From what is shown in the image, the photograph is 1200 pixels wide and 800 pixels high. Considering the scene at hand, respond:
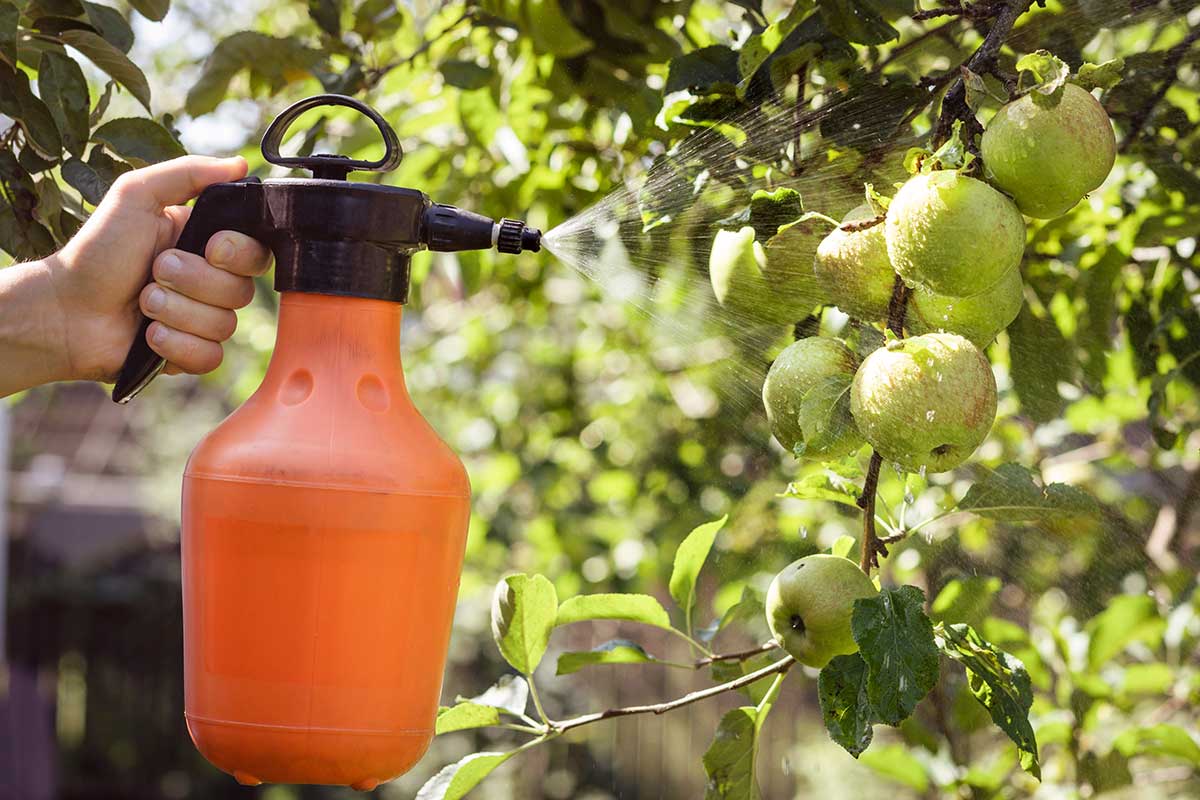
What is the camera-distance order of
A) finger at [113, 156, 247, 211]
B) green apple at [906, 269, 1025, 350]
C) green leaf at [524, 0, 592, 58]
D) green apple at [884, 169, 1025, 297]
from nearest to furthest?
green apple at [884, 169, 1025, 297]
green apple at [906, 269, 1025, 350]
finger at [113, 156, 247, 211]
green leaf at [524, 0, 592, 58]

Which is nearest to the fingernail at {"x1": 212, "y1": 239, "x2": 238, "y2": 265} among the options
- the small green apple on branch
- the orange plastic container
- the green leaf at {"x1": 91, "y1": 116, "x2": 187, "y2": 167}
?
the orange plastic container

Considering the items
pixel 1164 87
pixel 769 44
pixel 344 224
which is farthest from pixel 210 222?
pixel 1164 87

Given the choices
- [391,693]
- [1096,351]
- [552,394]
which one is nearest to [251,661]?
[391,693]

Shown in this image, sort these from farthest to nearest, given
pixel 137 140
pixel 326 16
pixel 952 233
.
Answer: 1. pixel 326 16
2. pixel 137 140
3. pixel 952 233

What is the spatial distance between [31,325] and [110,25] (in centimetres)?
39

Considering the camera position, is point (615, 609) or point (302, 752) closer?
point (302, 752)

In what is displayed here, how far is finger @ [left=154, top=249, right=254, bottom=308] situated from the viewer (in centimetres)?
99

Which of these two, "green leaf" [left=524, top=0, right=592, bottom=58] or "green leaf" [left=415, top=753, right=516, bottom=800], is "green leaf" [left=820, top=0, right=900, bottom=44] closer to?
"green leaf" [left=524, top=0, right=592, bottom=58]

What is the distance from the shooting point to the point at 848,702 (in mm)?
852

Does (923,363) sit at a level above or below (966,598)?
above

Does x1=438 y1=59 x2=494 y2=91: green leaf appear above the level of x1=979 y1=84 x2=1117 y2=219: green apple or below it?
below

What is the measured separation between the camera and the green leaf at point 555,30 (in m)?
1.45

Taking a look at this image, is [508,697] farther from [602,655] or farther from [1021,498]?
[1021,498]

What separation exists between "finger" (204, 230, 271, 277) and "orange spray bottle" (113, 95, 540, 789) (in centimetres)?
5
